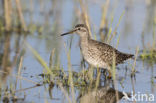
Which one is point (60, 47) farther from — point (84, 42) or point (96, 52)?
point (96, 52)

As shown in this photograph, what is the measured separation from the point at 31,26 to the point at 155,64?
4835mm

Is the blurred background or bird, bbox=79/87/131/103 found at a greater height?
the blurred background

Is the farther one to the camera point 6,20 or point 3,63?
point 6,20

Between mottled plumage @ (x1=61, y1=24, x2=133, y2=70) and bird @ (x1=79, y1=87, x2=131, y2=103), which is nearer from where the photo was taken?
bird @ (x1=79, y1=87, x2=131, y2=103)

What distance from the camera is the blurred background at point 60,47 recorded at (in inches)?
261

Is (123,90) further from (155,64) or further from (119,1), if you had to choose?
(119,1)

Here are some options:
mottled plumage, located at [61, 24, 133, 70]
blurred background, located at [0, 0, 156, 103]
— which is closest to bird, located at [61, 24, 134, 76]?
mottled plumage, located at [61, 24, 133, 70]

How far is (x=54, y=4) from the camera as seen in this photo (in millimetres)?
15602

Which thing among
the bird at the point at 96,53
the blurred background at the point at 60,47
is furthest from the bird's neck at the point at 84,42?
the blurred background at the point at 60,47

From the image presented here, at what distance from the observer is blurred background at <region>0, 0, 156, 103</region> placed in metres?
6.63

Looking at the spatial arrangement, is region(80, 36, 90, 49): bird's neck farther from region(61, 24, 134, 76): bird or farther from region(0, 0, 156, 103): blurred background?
region(0, 0, 156, 103): blurred background

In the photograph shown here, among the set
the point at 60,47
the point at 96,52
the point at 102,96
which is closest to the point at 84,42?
the point at 96,52

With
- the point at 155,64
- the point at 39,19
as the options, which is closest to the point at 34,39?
the point at 39,19

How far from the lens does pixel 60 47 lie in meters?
10.4
